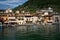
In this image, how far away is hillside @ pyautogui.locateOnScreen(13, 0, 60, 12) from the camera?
13.0 m

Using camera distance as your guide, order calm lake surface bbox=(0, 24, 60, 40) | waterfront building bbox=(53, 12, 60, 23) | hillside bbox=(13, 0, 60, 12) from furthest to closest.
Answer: waterfront building bbox=(53, 12, 60, 23)
hillside bbox=(13, 0, 60, 12)
calm lake surface bbox=(0, 24, 60, 40)

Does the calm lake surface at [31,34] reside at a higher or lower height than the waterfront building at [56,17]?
lower

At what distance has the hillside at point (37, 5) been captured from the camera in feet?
42.6

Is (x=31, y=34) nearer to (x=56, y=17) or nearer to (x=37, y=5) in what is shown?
(x=56, y=17)

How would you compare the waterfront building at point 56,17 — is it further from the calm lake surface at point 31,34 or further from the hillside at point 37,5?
the calm lake surface at point 31,34

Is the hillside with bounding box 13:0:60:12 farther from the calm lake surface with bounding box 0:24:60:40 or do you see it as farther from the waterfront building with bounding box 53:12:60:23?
the calm lake surface with bounding box 0:24:60:40

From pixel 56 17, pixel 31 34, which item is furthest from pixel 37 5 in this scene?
pixel 31 34

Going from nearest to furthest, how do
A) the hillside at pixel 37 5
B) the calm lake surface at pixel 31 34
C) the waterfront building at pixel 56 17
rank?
the calm lake surface at pixel 31 34 < the hillside at pixel 37 5 < the waterfront building at pixel 56 17

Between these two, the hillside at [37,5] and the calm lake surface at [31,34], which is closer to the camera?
the calm lake surface at [31,34]

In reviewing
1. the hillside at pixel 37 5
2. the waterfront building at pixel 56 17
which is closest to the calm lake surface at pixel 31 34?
the waterfront building at pixel 56 17

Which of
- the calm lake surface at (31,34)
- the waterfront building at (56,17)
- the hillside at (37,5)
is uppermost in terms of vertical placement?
the hillside at (37,5)

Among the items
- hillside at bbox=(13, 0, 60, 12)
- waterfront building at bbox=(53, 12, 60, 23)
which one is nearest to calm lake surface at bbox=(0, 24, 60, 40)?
waterfront building at bbox=(53, 12, 60, 23)

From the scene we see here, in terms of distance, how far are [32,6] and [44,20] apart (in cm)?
112

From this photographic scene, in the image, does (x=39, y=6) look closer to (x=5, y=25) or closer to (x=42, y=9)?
(x=42, y=9)
